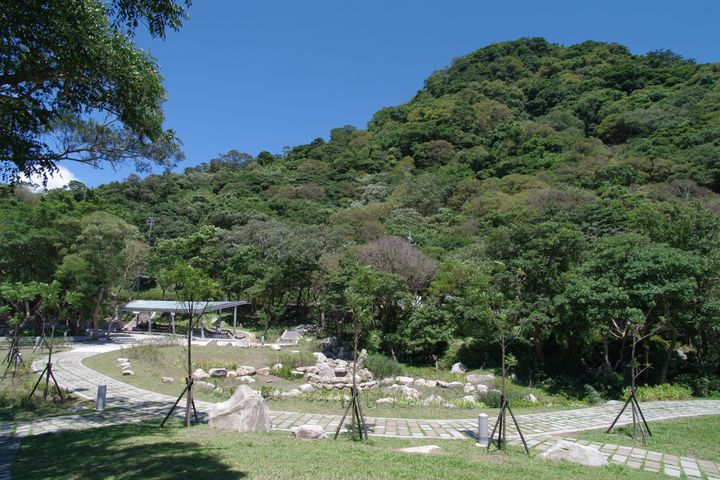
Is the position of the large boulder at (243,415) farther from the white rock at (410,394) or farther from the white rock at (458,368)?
the white rock at (458,368)

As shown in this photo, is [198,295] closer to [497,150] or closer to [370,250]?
[370,250]

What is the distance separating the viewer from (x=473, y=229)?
4022 centimetres

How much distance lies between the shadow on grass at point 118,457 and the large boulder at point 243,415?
870 millimetres

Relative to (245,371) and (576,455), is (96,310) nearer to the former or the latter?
(245,371)

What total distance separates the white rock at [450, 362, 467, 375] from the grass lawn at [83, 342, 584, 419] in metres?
1.04

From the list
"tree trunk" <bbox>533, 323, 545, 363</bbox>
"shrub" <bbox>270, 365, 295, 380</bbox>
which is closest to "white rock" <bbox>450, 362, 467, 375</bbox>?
"tree trunk" <bbox>533, 323, 545, 363</bbox>

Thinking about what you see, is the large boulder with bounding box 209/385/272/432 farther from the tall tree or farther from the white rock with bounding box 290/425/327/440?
the tall tree

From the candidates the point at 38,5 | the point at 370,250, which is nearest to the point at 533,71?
the point at 370,250

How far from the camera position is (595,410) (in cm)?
1167

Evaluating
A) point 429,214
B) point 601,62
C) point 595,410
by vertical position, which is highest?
point 601,62

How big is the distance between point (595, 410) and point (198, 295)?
11136 millimetres

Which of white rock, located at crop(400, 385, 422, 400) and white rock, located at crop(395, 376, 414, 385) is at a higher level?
white rock, located at crop(400, 385, 422, 400)

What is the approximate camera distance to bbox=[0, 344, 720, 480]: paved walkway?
700 centimetres

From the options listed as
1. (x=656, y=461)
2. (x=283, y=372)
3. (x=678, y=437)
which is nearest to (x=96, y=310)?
(x=283, y=372)
